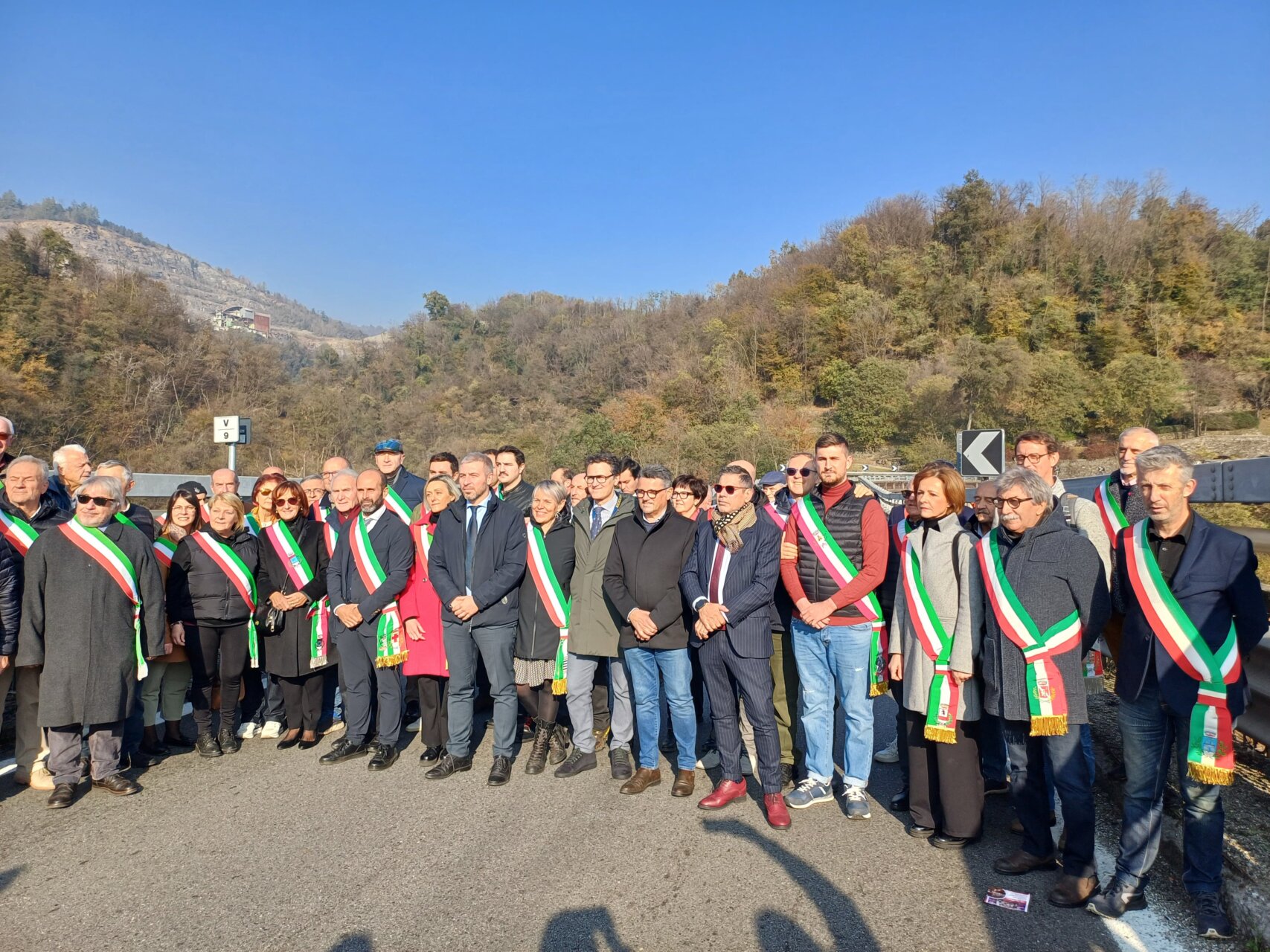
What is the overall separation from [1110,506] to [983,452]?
348 centimetres

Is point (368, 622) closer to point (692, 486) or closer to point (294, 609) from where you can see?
point (294, 609)

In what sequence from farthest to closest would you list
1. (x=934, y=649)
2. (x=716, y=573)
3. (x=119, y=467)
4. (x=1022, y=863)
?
(x=119, y=467) < (x=716, y=573) < (x=934, y=649) < (x=1022, y=863)

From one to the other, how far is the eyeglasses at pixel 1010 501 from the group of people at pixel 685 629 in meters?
0.04

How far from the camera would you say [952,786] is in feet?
12.8

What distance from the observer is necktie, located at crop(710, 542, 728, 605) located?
459 cm

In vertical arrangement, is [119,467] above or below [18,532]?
above

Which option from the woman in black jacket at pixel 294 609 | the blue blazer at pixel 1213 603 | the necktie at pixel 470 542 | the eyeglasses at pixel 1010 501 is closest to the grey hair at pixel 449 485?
the necktie at pixel 470 542

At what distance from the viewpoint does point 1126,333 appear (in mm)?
40281

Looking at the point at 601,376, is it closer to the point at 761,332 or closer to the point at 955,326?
the point at 761,332

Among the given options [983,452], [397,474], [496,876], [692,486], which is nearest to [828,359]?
[983,452]

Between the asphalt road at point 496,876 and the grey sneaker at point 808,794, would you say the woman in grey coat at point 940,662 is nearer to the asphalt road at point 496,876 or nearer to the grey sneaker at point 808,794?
the asphalt road at point 496,876

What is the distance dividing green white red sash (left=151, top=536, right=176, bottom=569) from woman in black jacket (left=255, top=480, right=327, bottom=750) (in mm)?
631

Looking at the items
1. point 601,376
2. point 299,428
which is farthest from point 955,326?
point 299,428

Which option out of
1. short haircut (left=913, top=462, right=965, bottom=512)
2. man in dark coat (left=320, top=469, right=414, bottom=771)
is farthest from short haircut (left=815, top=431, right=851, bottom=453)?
man in dark coat (left=320, top=469, right=414, bottom=771)
